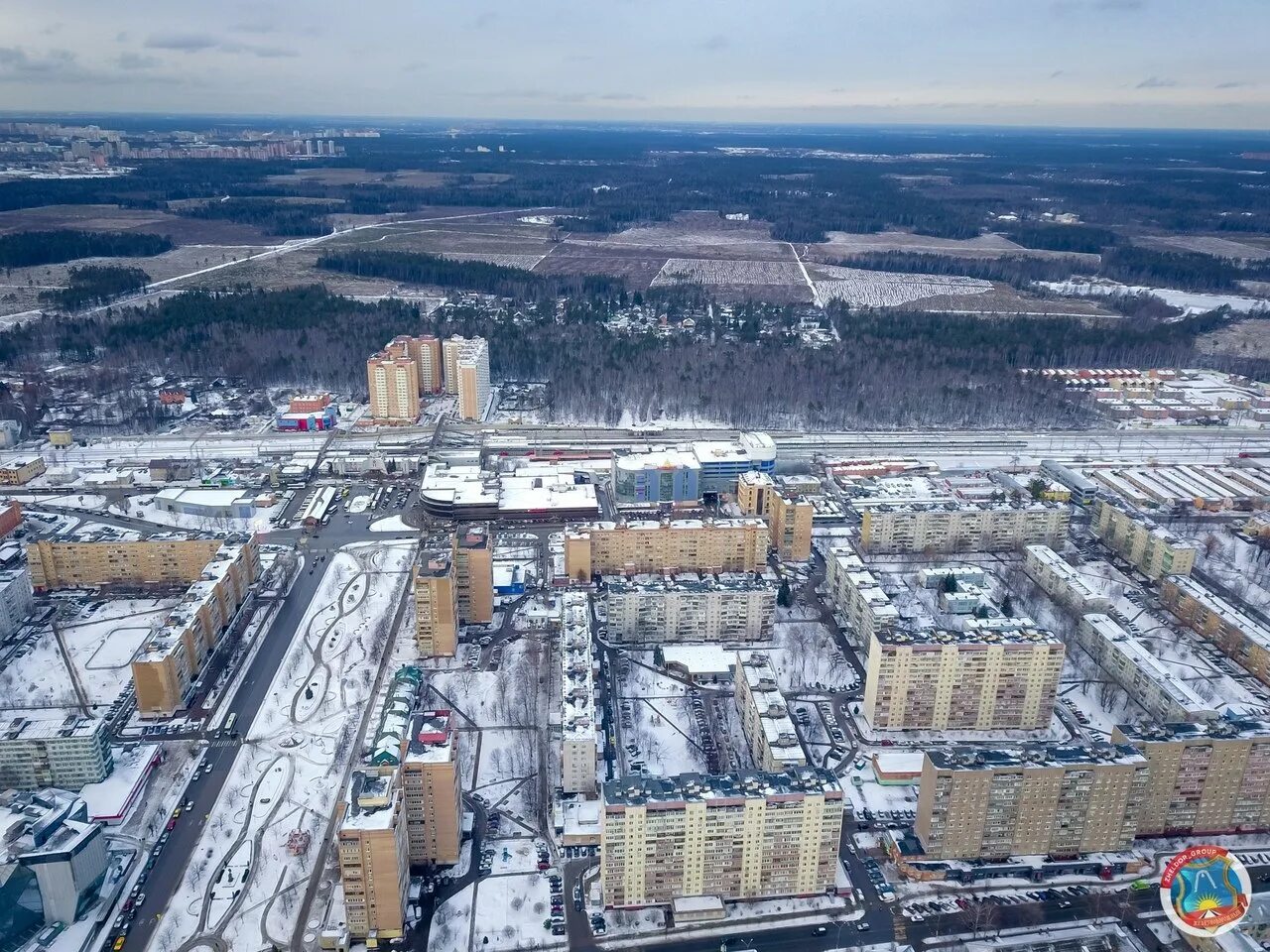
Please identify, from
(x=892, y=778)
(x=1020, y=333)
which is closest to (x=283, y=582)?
(x=892, y=778)

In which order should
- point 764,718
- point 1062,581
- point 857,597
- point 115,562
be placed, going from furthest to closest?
point 115,562, point 1062,581, point 857,597, point 764,718

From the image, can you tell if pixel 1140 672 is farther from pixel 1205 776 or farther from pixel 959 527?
pixel 959 527

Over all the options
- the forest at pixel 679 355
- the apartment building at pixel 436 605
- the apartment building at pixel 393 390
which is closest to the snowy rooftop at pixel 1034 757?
the apartment building at pixel 436 605

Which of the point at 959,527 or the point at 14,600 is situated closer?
the point at 14,600

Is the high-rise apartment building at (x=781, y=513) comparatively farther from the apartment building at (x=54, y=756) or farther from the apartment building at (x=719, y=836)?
the apartment building at (x=54, y=756)

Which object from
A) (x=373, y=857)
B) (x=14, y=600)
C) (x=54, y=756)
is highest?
(x=373, y=857)

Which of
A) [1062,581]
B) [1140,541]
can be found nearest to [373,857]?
[1062,581]

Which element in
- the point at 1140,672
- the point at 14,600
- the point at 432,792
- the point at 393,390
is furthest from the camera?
the point at 393,390

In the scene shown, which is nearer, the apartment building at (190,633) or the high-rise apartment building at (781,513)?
the apartment building at (190,633)
